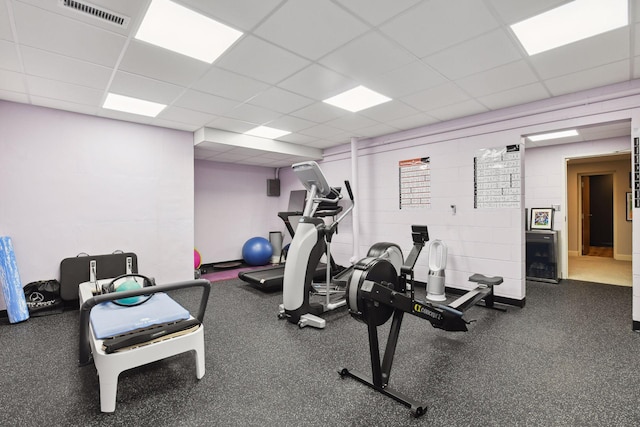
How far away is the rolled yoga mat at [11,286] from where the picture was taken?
140 inches

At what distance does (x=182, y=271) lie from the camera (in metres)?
5.10

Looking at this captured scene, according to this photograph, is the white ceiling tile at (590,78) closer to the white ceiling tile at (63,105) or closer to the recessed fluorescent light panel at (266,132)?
the recessed fluorescent light panel at (266,132)

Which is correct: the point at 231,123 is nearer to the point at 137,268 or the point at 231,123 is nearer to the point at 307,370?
the point at 137,268

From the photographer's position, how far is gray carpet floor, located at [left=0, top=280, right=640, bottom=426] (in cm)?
194

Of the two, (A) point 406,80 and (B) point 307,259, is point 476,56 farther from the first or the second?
(B) point 307,259

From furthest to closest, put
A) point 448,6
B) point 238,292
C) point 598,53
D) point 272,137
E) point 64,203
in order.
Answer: point 272,137
point 238,292
point 64,203
point 598,53
point 448,6

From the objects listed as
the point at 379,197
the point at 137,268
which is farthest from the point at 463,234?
the point at 137,268

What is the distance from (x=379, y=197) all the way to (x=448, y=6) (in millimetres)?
3712

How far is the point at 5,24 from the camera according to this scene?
2.22 meters

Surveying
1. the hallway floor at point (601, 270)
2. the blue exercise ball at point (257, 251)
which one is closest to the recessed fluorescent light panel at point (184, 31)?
the blue exercise ball at point (257, 251)

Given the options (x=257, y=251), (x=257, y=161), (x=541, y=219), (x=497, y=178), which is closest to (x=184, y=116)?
(x=257, y=161)

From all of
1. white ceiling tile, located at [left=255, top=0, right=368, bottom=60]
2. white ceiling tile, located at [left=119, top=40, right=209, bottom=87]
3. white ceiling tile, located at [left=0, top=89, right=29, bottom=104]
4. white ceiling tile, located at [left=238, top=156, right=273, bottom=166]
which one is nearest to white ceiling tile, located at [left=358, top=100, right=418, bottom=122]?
white ceiling tile, located at [left=255, top=0, right=368, bottom=60]

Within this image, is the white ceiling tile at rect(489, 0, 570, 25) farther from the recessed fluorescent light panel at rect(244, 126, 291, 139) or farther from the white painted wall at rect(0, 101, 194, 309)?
the white painted wall at rect(0, 101, 194, 309)

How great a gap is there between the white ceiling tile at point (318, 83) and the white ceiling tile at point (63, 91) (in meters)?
2.16
